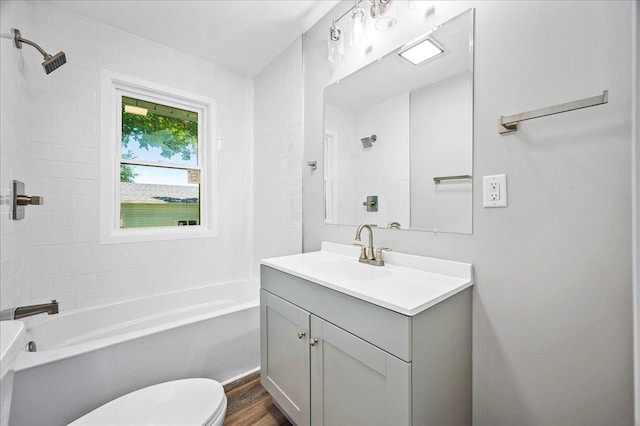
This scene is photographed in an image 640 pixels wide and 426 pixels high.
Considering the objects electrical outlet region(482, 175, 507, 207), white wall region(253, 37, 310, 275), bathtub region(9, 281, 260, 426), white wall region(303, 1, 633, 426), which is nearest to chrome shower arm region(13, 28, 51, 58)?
white wall region(253, 37, 310, 275)

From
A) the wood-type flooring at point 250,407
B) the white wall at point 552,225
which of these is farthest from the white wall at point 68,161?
the white wall at point 552,225

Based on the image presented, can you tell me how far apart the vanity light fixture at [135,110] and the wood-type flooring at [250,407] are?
2.26 metres

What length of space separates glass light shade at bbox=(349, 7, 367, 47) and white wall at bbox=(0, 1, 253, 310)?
159 cm

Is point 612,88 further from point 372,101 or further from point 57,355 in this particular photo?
point 57,355

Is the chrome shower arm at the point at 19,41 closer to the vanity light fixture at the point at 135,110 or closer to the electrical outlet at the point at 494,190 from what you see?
the vanity light fixture at the point at 135,110

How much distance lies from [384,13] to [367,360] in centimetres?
166

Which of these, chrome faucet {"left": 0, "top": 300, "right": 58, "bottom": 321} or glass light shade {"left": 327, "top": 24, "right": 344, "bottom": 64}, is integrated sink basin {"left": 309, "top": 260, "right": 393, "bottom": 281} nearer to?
glass light shade {"left": 327, "top": 24, "right": 344, "bottom": 64}

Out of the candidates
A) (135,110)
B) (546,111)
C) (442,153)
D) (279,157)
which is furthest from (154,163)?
(546,111)

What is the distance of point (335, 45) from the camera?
1.83 m

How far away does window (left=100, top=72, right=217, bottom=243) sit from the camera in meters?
2.08

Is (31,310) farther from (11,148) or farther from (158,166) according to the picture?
(158,166)

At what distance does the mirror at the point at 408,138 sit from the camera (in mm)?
1189

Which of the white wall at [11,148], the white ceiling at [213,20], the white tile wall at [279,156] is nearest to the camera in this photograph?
the white wall at [11,148]

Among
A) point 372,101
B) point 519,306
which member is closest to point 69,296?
point 372,101
